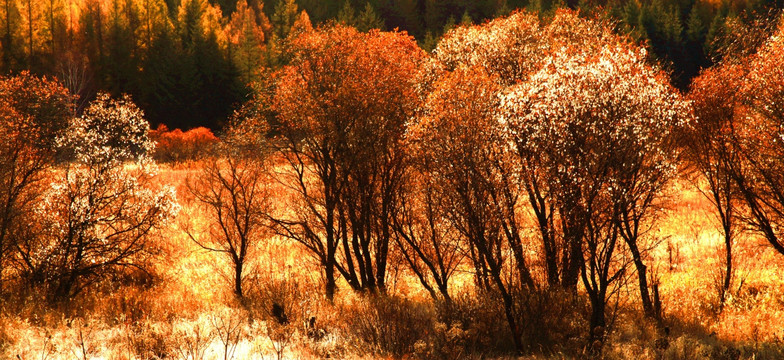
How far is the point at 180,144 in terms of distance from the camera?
5784 centimetres

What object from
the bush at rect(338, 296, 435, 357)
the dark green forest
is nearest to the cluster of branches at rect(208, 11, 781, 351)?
the bush at rect(338, 296, 435, 357)

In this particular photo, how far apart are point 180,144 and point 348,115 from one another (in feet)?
126

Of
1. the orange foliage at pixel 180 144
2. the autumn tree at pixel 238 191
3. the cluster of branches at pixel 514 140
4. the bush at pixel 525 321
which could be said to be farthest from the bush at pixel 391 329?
the orange foliage at pixel 180 144

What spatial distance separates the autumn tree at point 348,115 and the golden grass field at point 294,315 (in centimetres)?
350

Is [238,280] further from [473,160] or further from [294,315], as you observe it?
[473,160]

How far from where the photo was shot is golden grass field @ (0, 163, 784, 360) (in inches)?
650

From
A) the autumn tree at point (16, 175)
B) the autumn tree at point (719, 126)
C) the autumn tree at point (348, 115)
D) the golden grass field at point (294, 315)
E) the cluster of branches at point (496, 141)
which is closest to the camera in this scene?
the golden grass field at point (294, 315)

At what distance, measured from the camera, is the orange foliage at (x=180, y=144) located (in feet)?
182

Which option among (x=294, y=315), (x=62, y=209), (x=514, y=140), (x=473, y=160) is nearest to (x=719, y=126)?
(x=514, y=140)

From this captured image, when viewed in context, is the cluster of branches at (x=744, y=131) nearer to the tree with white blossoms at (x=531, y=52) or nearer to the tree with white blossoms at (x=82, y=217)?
the tree with white blossoms at (x=531, y=52)

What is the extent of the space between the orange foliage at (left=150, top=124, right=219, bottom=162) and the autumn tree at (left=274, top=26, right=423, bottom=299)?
1239 inches

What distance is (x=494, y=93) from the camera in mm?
20500

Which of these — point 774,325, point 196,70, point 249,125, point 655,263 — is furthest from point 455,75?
point 196,70

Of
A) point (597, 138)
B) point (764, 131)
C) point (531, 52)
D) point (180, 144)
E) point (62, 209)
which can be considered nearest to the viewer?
point (597, 138)
